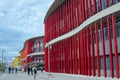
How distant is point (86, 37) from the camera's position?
41.0 meters

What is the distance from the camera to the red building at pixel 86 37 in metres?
32.4

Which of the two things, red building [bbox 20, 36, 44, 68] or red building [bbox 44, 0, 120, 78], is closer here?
red building [bbox 44, 0, 120, 78]

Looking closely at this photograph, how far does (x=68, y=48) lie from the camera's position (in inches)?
2089

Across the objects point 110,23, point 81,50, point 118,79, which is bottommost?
point 118,79

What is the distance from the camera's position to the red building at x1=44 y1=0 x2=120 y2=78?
32438 millimetres

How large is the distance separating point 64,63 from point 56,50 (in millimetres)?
7711

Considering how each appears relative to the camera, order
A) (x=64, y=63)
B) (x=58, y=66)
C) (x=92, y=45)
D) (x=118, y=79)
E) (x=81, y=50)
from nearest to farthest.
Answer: (x=118, y=79)
(x=92, y=45)
(x=81, y=50)
(x=64, y=63)
(x=58, y=66)

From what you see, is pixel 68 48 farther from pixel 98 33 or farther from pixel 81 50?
pixel 98 33

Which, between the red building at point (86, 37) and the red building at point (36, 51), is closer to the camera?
the red building at point (86, 37)

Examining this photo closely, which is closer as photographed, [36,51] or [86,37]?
[86,37]

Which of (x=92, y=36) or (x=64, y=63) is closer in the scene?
(x=92, y=36)

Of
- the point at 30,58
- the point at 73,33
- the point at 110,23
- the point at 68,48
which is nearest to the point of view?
the point at 110,23

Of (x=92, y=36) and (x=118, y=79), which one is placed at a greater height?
(x=92, y=36)

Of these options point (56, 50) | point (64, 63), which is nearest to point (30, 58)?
point (56, 50)
